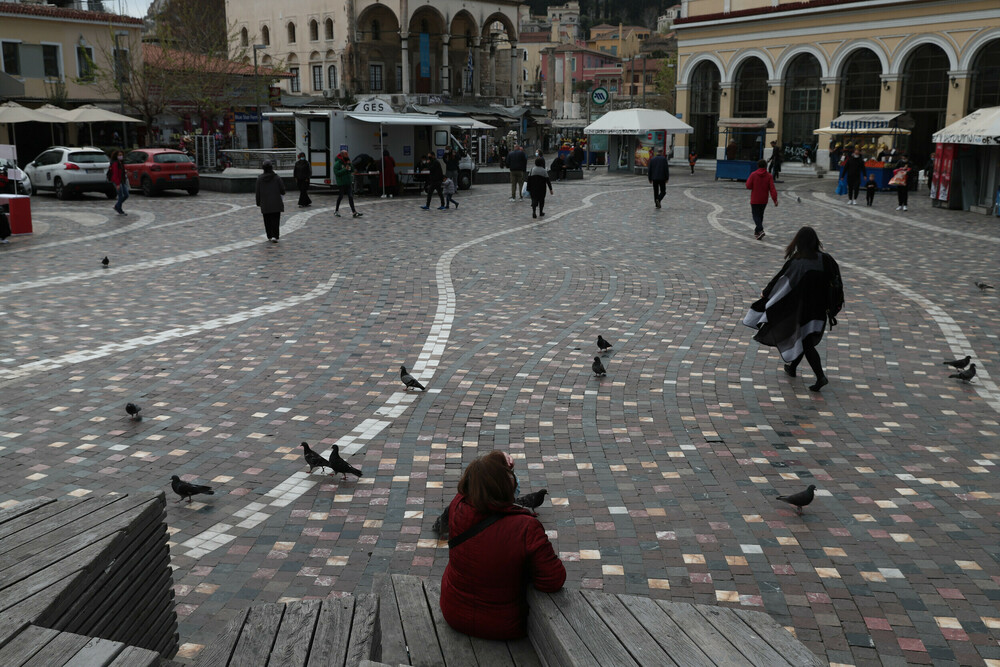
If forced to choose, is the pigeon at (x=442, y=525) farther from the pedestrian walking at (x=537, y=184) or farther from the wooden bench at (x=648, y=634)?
the pedestrian walking at (x=537, y=184)

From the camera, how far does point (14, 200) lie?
18.4 m

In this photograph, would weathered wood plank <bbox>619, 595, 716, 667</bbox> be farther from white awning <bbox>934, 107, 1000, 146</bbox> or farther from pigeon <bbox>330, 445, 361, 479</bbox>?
white awning <bbox>934, 107, 1000, 146</bbox>

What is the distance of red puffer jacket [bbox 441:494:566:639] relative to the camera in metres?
3.72

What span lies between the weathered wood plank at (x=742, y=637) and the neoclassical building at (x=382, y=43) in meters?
59.2

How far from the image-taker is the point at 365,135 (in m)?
29.1

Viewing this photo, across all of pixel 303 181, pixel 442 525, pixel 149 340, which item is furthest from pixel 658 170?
pixel 442 525

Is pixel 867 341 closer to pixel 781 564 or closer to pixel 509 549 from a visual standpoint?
pixel 781 564

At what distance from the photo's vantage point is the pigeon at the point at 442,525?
5660 mm

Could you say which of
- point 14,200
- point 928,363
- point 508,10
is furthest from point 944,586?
point 508,10

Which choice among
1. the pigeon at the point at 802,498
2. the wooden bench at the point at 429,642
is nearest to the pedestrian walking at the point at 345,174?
the pigeon at the point at 802,498

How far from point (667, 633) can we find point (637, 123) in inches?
1491

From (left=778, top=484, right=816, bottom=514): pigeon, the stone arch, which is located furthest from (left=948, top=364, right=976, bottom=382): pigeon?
the stone arch

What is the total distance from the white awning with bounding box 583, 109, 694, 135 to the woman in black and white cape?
31439mm

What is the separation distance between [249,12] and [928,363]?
68.9 metres
